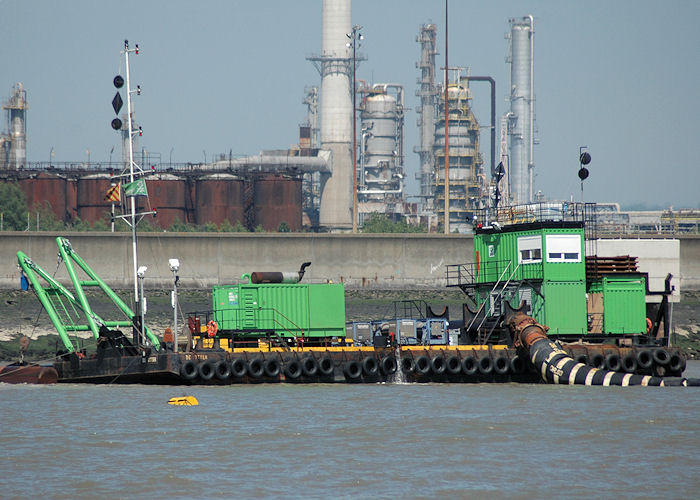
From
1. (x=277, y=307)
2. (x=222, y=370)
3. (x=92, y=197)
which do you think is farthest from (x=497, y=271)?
(x=92, y=197)

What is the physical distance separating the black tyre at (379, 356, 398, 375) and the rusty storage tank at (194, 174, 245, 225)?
55.2m

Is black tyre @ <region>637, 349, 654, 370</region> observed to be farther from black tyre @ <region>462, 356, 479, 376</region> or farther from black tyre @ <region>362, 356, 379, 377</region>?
black tyre @ <region>362, 356, 379, 377</region>

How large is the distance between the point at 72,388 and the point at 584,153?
61.3 ft

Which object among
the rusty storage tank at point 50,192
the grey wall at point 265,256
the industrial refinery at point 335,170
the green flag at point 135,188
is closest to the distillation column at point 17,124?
the industrial refinery at point 335,170

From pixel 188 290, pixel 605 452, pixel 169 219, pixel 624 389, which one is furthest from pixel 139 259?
pixel 605 452

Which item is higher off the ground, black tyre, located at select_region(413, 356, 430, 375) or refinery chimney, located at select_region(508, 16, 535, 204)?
refinery chimney, located at select_region(508, 16, 535, 204)

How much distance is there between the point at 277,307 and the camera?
1273 inches

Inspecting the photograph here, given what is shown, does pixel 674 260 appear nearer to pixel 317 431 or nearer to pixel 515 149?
pixel 317 431

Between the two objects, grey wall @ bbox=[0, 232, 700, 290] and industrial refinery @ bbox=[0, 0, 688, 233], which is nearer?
grey wall @ bbox=[0, 232, 700, 290]

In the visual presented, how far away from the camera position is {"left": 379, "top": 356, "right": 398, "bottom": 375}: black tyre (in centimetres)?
3172

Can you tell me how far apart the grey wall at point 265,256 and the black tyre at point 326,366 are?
89.1 ft

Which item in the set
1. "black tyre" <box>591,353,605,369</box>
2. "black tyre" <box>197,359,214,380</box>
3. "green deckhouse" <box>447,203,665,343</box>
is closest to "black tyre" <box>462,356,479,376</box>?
"green deckhouse" <box>447,203,665,343</box>

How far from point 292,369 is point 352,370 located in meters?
1.87

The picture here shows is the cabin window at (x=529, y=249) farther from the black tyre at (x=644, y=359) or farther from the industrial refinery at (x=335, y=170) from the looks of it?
the industrial refinery at (x=335, y=170)
